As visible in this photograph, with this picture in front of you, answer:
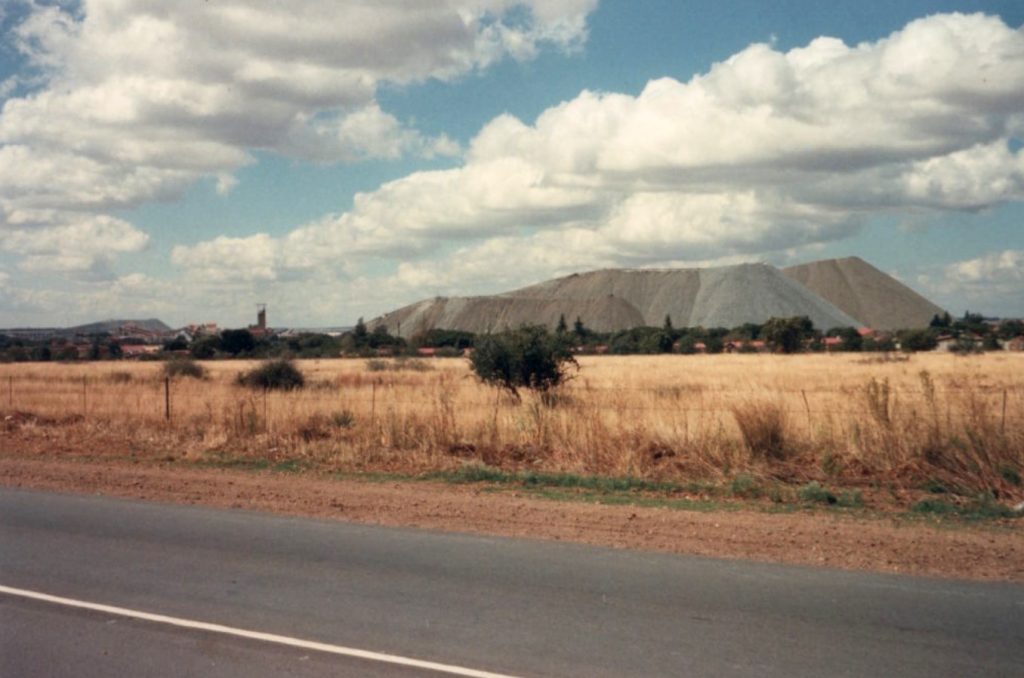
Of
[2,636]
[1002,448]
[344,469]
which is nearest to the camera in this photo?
[2,636]

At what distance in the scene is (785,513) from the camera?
39.3ft

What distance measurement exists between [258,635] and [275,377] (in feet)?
113

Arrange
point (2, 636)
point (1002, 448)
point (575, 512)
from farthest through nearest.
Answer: point (1002, 448)
point (575, 512)
point (2, 636)

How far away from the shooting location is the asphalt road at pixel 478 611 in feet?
20.0

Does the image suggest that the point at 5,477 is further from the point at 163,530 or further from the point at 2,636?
the point at 2,636

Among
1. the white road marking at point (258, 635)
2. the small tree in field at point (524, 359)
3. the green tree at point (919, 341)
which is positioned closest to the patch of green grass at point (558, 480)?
the white road marking at point (258, 635)

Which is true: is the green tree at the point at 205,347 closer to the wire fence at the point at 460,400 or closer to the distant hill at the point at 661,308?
the wire fence at the point at 460,400

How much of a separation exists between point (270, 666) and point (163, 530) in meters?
5.27

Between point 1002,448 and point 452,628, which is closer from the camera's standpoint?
point 452,628

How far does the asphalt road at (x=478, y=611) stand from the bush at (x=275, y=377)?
2912 centimetres

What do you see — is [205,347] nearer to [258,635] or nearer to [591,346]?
[591,346]

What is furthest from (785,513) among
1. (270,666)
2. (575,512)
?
(270,666)

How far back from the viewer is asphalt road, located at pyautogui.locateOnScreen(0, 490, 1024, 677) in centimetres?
611

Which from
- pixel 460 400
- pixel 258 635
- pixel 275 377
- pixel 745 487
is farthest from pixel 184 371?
pixel 258 635
